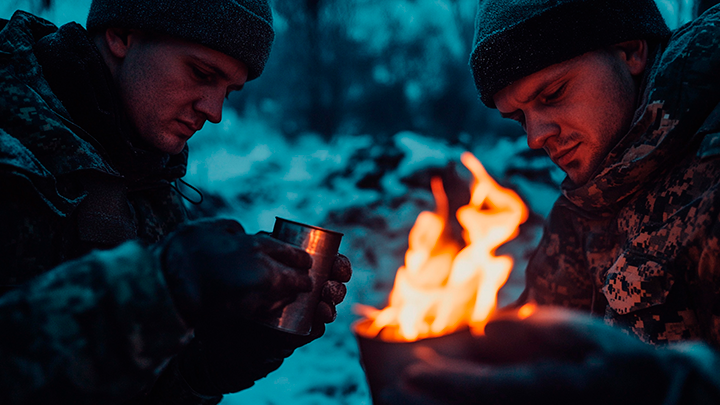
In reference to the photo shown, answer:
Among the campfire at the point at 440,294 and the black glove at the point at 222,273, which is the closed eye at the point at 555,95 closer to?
the campfire at the point at 440,294

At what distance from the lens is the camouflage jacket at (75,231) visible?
874 millimetres

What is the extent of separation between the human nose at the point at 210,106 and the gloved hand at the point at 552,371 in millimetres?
1666

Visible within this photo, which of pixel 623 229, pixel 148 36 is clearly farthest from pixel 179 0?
pixel 623 229

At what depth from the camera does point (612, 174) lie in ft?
5.23

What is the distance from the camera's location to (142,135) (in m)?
1.86

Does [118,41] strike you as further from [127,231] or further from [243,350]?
[243,350]

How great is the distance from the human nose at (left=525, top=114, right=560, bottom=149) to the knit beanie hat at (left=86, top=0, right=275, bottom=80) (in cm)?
150

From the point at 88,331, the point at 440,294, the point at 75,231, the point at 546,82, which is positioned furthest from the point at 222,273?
the point at 546,82

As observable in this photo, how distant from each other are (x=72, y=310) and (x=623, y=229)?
2.07 meters

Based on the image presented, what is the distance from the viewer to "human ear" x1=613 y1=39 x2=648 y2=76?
173cm

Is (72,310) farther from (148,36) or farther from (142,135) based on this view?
(148,36)

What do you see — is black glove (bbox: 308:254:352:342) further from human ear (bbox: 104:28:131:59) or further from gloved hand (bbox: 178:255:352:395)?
human ear (bbox: 104:28:131:59)

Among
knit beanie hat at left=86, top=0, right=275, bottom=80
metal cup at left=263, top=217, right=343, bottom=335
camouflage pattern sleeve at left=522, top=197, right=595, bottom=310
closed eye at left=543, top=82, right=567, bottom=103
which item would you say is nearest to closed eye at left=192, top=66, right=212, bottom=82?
knit beanie hat at left=86, top=0, right=275, bottom=80

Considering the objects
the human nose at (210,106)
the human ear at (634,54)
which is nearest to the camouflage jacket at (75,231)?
the human nose at (210,106)
